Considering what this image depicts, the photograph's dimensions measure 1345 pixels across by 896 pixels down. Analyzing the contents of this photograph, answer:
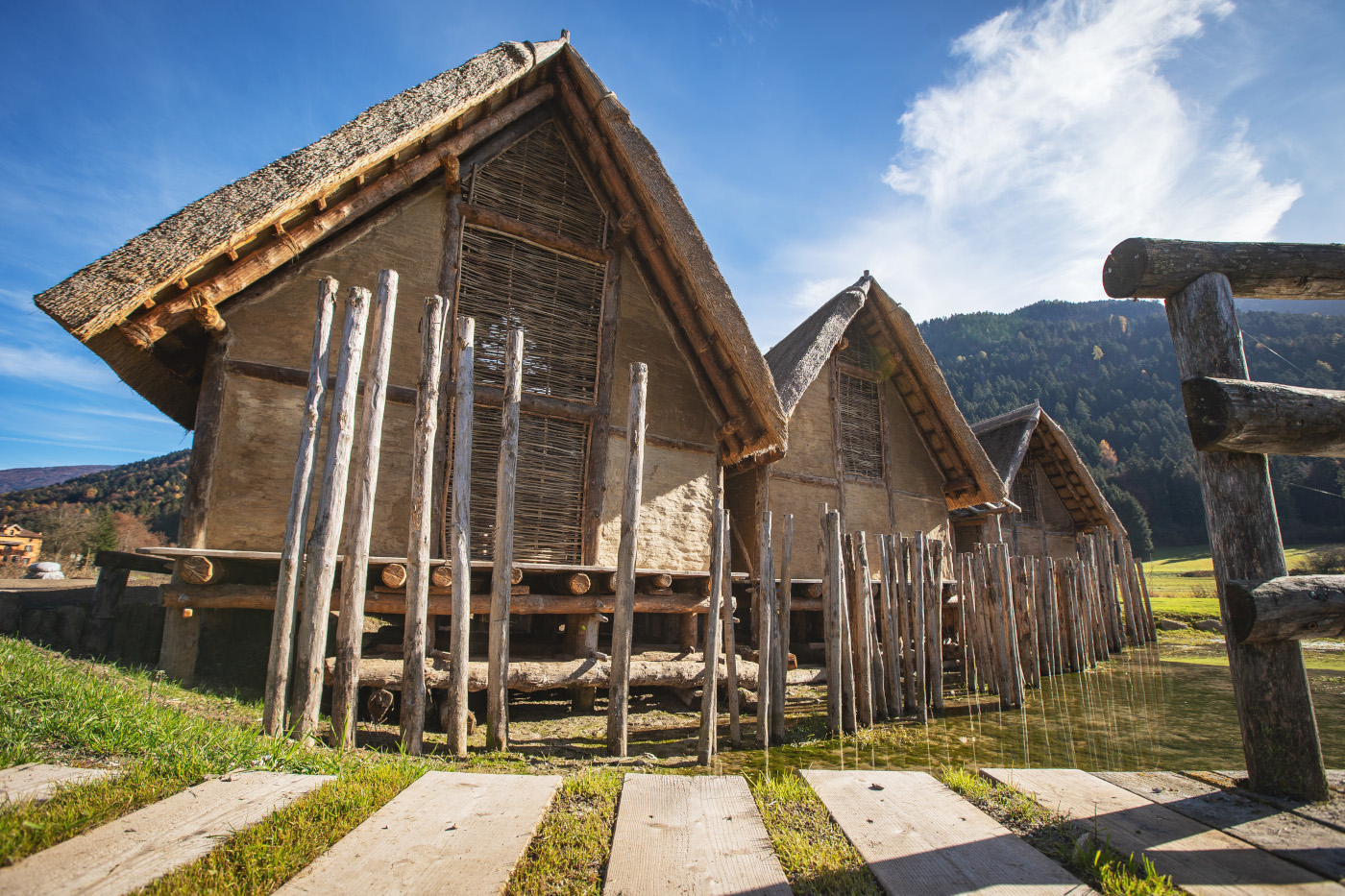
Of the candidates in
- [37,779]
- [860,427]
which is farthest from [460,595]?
[860,427]

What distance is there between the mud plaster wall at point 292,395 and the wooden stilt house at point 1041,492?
11.8 meters

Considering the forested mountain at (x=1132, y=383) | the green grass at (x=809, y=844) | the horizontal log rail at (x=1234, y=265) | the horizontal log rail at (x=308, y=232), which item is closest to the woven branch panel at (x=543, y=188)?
the horizontal log rail at (x=308, y=232)

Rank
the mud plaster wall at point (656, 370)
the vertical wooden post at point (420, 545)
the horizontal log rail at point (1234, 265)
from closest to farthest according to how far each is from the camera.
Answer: the horizontal log rail at point (1234, 265) → the vertical wooden post at point (420, 545) → the mud plaster wall at point (656, 370)

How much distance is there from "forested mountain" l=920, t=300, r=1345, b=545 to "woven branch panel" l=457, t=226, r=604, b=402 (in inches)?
670

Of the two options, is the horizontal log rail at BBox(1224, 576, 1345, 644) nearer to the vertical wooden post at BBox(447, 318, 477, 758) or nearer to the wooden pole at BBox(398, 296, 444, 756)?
the vertical wooden post at BBox(447, 318, 477, 758)

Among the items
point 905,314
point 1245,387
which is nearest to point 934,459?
point 905,314

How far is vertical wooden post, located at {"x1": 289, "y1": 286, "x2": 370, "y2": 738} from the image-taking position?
3.54 metres

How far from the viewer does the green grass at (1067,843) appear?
1870 mm

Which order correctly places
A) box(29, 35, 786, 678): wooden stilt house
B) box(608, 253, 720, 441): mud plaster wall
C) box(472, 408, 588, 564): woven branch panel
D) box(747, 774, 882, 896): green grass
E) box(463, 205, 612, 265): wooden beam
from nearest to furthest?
box(747, 774, 882, 896): green grass, box(29, 35, 786, 678): wooden stilt house, box(472, 408, 588, 564): woven branch panel, box(463, 205, 612, 265): wooden beam, box(608, 253, 720, 441): mud plaster wall

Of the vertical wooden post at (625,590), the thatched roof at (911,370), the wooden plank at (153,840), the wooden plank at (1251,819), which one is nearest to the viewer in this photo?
the wooden plank at (153,840)

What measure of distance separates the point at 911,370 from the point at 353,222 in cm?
855

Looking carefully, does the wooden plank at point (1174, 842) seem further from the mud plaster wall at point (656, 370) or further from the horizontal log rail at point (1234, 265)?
the mud plaster wall at point (656, 370)

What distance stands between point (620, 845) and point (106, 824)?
1698 millimetres

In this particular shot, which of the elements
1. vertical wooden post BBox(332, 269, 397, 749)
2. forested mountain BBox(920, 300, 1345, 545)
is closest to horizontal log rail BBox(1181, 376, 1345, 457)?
vertical wooden post BBox(332, 269, 397, 749)
